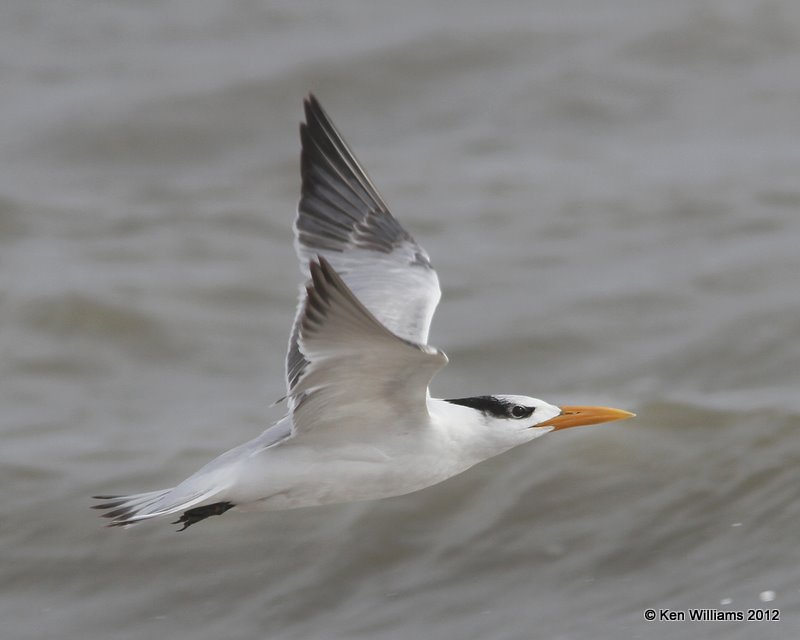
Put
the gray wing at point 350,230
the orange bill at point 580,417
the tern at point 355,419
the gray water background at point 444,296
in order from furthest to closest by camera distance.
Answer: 1. the gray water background at point 444,296
2. the gray wing at point 350,230
3. the orange bill at point 580,417
4. the tern at point 355,419

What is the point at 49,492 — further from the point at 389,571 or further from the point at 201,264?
the point at 201,264

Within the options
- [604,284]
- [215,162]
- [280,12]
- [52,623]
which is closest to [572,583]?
[52,623]

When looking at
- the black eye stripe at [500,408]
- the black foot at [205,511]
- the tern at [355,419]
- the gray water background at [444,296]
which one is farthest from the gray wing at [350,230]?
the gray water background at [444,296]

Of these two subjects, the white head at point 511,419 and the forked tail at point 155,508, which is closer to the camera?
the forked tail at point 155,508

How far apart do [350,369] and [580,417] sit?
4.75ft

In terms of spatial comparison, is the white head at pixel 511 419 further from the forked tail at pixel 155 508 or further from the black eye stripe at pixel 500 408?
the forked tail at pixel 155 508

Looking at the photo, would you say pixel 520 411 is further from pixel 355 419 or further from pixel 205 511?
pixel 205 511

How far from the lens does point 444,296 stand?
12781 millimetres

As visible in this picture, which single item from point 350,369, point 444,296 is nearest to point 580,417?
point 350,369

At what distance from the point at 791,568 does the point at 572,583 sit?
1.20 meters

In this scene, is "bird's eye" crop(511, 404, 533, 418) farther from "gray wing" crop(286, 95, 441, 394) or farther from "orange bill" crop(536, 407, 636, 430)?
"gray wing" crop(286, 95, 441, 394)

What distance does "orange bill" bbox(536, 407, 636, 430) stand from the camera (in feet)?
22.2

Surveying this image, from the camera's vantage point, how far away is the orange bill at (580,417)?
678 cm

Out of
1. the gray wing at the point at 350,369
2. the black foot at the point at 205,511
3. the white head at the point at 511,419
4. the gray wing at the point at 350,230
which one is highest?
the gray wing at the point at 350,230
